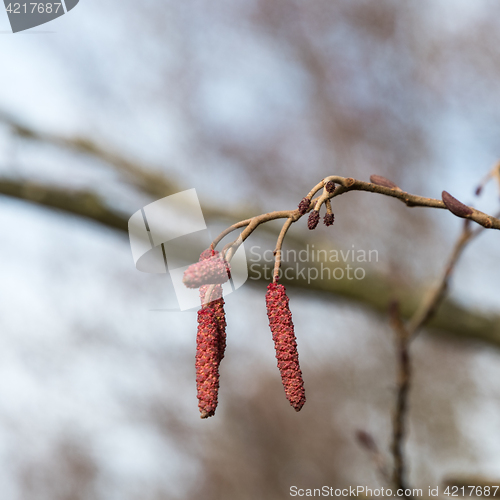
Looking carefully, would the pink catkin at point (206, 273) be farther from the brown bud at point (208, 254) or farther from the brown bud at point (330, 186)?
the brown bud at point (330, 186)

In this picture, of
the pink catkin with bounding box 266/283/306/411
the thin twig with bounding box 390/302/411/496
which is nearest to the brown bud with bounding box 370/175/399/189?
the pink catkin with bounding box 266/283/306/411

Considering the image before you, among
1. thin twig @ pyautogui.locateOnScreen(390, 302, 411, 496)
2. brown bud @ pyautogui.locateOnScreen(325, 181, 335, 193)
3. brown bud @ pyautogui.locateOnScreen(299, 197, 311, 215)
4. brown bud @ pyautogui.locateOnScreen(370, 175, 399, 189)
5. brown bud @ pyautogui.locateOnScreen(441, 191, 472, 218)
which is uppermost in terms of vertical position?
brown bud @ pyautogui.locateOnScreen(325, 181, 335, 193)

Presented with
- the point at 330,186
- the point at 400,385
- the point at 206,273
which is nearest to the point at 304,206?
the point at 330,186

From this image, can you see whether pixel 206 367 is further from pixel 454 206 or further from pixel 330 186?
pixel 454 206

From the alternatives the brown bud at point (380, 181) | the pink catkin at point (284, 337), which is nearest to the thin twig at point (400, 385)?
the brown bud at point (380, 181)

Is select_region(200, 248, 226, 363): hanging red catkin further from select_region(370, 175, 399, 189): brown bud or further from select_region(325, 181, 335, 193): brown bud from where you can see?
select_region(370, 175, 399, 189): brown bud

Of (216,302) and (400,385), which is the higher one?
(216,302)
